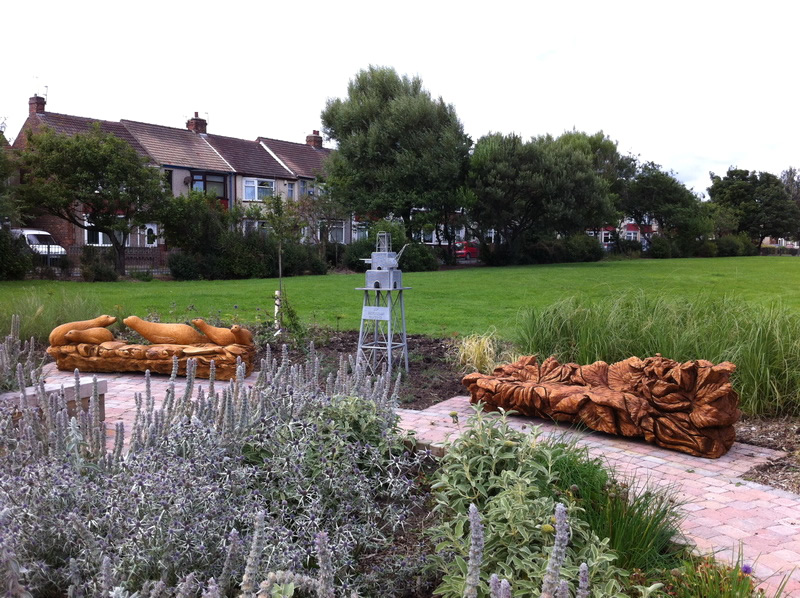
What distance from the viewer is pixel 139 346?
7324mm

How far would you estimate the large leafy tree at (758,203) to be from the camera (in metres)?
66.2

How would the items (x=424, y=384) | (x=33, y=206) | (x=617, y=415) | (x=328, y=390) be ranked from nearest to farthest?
(x=328, y=390)
(x=617, y=415)
(x=424, y=384)
(x=33, y=206)

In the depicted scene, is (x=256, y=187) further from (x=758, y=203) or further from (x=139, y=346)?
(x=758, y=203)

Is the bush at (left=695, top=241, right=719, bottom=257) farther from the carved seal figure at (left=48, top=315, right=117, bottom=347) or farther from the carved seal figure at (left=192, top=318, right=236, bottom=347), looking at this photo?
the carved seal figure at (left=48, top=315, right=117, bottom=347)

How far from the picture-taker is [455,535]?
2646mm

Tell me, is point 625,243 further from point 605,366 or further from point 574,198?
point 605,366

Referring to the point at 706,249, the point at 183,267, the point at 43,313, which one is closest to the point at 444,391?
the point at 43,313

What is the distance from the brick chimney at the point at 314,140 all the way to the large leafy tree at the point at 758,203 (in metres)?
40.6

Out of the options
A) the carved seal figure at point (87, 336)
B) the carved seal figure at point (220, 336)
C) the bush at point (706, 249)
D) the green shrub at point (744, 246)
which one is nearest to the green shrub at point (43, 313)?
the carved seal figure at point (87, 336)

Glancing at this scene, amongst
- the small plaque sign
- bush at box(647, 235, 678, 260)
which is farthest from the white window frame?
the small plaque sign

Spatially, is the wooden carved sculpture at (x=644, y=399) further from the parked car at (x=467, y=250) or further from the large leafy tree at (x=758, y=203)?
the large leafy tree at (x=758, y=203)

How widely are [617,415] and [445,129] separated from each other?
29312 millimetres

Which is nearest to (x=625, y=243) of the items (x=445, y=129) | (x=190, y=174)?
(x=445, y=129)

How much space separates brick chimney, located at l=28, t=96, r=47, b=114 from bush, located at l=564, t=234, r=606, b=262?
29.3 meters
